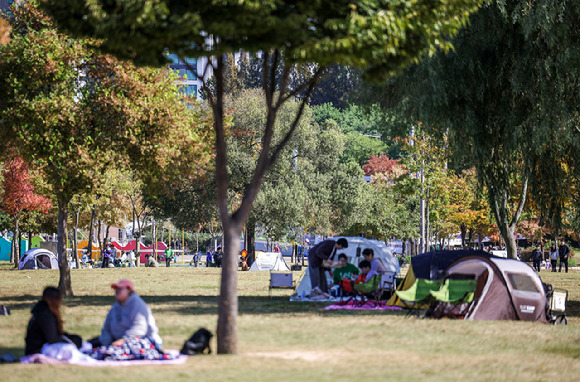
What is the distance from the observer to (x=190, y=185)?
5319 centimetres

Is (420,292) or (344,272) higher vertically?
(344,272)

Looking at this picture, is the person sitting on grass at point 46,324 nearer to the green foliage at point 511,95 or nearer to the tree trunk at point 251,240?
the green foliage at point 511,95

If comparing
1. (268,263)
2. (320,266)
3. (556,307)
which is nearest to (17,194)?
(268,263)

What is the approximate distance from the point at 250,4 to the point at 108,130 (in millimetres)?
13494

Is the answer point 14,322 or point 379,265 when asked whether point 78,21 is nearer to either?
point 14,322

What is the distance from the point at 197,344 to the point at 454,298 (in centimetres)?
807

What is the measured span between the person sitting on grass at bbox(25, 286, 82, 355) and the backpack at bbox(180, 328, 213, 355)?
5.60ft

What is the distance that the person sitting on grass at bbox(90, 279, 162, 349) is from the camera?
11133 mm

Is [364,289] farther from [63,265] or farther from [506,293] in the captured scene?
[63,265]

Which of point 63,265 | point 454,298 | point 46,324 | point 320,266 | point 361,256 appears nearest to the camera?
point 46,324

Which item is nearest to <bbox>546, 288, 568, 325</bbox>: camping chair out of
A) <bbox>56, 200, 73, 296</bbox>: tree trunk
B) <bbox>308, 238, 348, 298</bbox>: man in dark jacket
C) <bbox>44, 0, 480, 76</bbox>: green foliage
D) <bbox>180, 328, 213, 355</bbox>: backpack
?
<bbox>308, 238, 348, 298</bbox>: man in dark jacket

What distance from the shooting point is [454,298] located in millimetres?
18281

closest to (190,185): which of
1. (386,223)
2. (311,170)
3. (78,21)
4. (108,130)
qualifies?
(311,170)

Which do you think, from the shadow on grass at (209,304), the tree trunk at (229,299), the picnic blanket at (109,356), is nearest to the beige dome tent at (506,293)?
the shadow on grass at (209,304)
